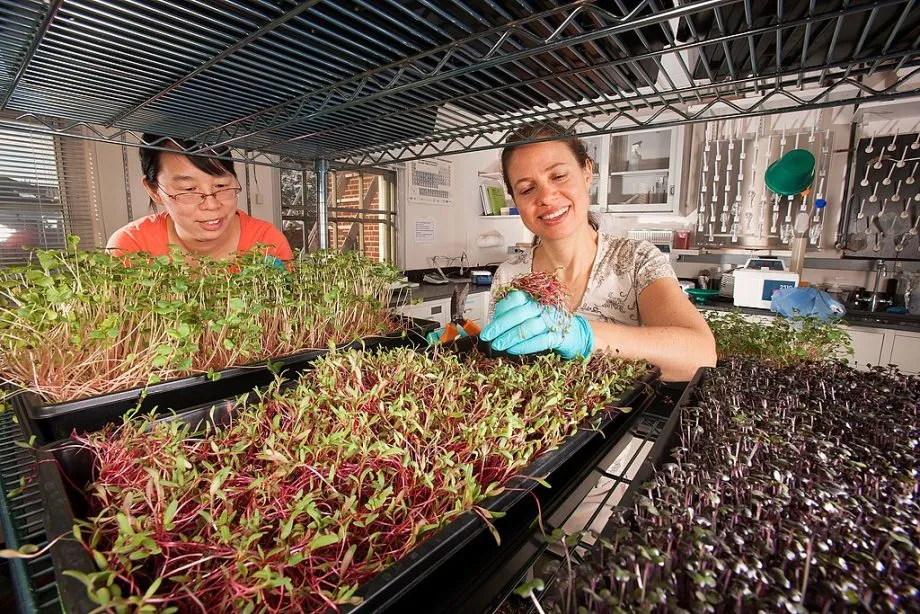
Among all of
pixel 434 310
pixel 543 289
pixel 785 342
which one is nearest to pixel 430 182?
pixel 434 310

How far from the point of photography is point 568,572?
359 mm

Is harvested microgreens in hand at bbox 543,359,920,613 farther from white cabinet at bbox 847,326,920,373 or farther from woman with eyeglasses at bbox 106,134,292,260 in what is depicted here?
white cabinet at bbox 847,326,920,373

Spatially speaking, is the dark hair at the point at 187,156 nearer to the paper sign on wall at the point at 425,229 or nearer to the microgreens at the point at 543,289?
the microgreens at the point at 543,289

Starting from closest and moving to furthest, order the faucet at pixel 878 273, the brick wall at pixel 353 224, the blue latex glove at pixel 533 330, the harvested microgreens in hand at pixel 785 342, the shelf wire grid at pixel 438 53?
the shelf wire grid at pixel 438 53, the blue latex glove at pixel 533 330, the harvested microgreens in hand at pixel 785 342, the faucet at pixel 878 273, the brick wall at pixel 353 224

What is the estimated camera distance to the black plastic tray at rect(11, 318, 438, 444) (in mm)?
745

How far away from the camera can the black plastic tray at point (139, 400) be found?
74 cm

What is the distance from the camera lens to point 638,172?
350cm

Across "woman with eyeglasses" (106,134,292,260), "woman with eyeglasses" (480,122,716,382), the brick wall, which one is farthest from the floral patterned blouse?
the brick wall

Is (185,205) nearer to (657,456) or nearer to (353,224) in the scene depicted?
(353,224)

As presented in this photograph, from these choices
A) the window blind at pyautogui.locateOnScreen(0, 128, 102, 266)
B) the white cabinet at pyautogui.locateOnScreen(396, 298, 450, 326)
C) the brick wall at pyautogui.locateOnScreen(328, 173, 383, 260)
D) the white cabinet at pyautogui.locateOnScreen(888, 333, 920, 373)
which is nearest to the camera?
the window blind at pyautogui.locateOnScreen(0, 128, 102, 266)

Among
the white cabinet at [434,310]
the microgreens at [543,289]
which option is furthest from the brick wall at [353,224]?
the microgreens at [543,289]

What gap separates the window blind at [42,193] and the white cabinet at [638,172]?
362 cm

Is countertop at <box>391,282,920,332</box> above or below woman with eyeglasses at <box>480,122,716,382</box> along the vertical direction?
below

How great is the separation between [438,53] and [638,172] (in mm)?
3214
